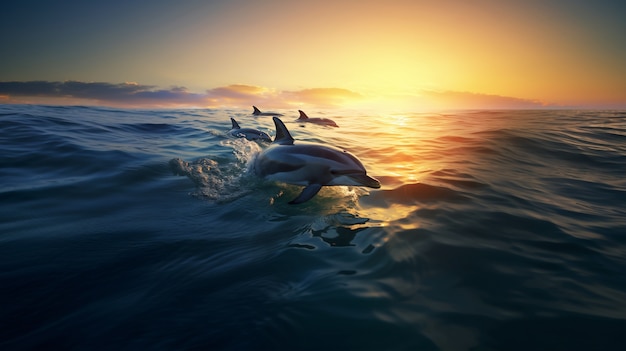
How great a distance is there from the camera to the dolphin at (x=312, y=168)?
487 cm

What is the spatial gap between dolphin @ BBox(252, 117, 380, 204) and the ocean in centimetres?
36

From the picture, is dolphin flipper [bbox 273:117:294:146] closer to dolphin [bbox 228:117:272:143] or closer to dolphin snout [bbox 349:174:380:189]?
dolphin snout [bbox 349:174:380:189]

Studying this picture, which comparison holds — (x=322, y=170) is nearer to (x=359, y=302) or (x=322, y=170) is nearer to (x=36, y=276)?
(x=359, y=302)

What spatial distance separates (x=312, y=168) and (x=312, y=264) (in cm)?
243

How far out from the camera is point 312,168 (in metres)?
5.21

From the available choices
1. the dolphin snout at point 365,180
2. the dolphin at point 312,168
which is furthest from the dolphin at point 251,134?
the dolphin snout at point 365,180

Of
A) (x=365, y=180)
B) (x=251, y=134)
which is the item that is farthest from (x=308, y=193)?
(x=251, y=134)

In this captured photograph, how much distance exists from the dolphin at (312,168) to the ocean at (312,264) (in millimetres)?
361

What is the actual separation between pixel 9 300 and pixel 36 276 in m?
0.39

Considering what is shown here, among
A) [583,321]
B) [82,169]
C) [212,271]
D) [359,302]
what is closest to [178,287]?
[212,271]

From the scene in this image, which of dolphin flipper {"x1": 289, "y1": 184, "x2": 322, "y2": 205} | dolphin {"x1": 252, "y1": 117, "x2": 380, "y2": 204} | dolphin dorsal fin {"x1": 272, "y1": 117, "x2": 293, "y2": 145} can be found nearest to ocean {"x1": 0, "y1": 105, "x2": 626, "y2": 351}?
dolphin flipper {"x1": 289, "y1": 184, "x2": 322, "y2": 205}

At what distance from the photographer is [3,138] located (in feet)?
34.5

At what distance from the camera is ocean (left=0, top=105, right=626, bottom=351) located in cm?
214

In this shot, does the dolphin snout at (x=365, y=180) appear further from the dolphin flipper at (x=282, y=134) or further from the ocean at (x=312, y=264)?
the dolphin flipper at (x=282, y=134)
